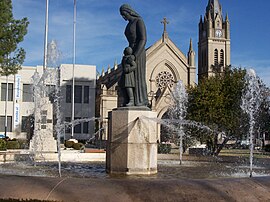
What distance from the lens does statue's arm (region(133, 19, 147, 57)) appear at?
1084 centimetres

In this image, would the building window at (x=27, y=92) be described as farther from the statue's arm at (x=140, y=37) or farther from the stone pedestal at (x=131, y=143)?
the stone pedestal at (x=131, y=143)

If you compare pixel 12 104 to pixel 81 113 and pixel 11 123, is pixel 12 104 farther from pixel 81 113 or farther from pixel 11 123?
pixel 81 113

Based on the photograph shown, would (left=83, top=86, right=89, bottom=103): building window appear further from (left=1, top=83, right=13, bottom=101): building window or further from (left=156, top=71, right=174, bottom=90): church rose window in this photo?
(left=156, top=71, right=174, bottom=90): church rose window

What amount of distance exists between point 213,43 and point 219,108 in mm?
51187

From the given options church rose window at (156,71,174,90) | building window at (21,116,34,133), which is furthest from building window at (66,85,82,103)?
church rose window at (156,71,174,90)

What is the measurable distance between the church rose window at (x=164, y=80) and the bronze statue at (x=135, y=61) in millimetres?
52100

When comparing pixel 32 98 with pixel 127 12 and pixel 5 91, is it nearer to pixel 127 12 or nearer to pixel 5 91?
pixel 5 91

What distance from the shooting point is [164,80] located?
63875mm

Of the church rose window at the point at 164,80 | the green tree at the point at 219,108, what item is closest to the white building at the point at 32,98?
the church rose window at the point at 164,80

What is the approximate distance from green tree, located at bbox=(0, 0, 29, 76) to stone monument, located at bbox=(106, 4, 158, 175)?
13754 mm

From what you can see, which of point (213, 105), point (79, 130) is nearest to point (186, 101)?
point (213, 105)

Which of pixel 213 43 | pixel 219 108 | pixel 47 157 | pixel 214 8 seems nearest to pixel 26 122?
pixel 219 108

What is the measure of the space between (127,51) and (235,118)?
20.5m

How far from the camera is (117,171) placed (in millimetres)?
10328
